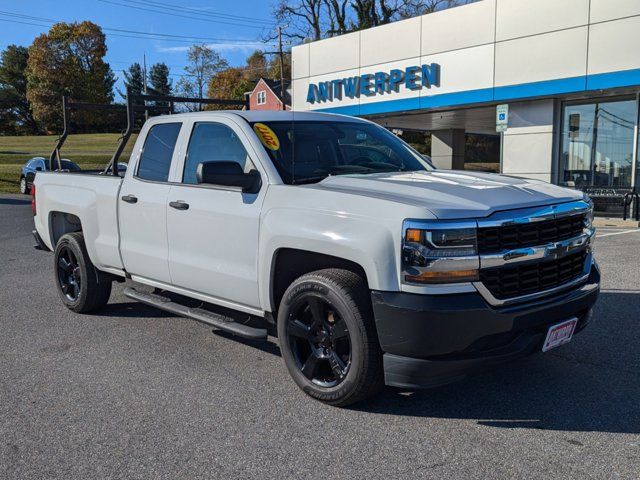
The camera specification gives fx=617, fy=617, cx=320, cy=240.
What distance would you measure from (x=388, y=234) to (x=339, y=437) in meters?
1.19

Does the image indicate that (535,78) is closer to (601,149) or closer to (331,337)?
(601,149)

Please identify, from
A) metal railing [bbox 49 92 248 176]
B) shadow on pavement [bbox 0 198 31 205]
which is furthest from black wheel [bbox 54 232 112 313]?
shadow on pavement [bbox 0 198 31 205]

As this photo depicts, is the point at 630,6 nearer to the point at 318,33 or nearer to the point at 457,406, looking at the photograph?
the point at 457,406

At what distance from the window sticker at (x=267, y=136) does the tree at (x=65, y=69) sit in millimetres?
70458

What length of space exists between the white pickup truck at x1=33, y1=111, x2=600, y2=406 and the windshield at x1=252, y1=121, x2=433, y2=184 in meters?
0.02

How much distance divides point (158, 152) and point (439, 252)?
3042mm

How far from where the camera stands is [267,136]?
15.2ft

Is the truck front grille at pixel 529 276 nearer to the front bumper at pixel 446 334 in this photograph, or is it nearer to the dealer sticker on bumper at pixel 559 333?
the front bumper at pixel 446 334

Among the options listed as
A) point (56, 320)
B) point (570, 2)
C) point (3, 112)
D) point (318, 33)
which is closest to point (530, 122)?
point (570, 2)

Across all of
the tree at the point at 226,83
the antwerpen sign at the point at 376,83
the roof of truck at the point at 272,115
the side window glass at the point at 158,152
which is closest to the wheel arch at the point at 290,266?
the roof of truck at the point at 272,115

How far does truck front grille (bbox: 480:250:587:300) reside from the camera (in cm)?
348

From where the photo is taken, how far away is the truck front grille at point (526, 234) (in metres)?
3.45

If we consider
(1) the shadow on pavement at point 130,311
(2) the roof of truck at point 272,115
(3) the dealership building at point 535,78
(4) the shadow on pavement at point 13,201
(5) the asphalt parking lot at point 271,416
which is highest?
(3) the dealership building at point 535,78

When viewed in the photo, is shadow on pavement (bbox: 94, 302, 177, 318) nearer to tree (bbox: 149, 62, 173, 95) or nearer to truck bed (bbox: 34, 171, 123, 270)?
truck bed (bbox: 34, 171, 123, 270)
